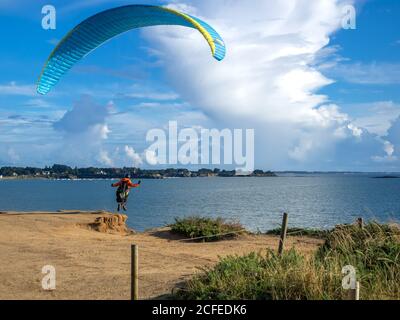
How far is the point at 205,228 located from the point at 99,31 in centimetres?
793

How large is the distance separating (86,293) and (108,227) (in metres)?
10.5

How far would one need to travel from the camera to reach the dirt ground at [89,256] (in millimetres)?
9617

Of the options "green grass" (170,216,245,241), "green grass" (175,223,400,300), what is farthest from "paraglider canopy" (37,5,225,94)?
"green grass" (175,223,400,300)

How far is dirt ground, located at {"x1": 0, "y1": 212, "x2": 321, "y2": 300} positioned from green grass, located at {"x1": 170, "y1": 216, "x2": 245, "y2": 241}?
20.3 inches

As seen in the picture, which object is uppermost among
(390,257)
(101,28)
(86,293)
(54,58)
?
(101,28)

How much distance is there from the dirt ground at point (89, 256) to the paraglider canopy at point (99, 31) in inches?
203

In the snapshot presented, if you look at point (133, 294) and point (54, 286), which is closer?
point (133, 294)

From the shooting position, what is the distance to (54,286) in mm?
9836

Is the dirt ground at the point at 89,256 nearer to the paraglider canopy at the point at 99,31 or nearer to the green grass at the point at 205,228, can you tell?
the green grass at the point at 205,228

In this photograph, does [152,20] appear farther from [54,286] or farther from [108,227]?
[54,286]

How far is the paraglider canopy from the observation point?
1528cm

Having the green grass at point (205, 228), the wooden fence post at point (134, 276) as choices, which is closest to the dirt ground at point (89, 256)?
the green grass at point (205, 228)
